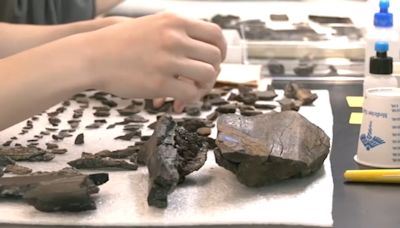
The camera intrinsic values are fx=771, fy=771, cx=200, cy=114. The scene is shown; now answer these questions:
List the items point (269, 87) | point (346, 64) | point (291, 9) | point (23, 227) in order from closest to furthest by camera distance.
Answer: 1. point (23, 227)
2. point (269, 87)
3. point (346, 64)
4. point (291, 9)

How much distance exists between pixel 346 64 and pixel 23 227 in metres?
0.97

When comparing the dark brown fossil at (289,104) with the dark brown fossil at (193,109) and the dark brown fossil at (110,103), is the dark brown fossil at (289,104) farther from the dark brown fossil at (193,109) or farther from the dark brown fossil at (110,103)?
the dark brown fossil at (110,103)

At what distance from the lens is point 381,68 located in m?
1.08

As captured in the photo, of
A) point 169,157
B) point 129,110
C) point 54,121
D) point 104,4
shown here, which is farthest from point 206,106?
point 104,4

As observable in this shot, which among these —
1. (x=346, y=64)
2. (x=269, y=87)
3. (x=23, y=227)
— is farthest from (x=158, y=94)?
(x=346, y=64)

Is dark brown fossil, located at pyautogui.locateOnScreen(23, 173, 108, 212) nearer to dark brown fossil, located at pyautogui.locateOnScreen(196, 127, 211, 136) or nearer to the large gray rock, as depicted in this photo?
the large gray rock

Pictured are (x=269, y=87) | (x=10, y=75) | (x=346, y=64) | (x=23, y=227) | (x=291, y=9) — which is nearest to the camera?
(x=23, y=227)

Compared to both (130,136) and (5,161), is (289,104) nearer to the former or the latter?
(130,136)

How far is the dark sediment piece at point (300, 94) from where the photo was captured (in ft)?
4.24

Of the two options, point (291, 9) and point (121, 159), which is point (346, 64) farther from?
point (121, 159)

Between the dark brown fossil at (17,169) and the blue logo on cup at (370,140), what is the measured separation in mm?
409

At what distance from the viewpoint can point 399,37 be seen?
53.7 inches

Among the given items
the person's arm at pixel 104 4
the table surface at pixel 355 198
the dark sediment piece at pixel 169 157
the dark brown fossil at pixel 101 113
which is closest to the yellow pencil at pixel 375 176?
the table surface at pixel 355 198

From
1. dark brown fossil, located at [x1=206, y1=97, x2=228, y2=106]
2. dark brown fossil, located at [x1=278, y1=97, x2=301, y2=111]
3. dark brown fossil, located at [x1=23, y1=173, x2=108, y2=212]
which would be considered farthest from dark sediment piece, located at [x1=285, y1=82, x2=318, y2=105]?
dark brown fossil, located at [x1=23, y1=173, x2=108, y2=212]
